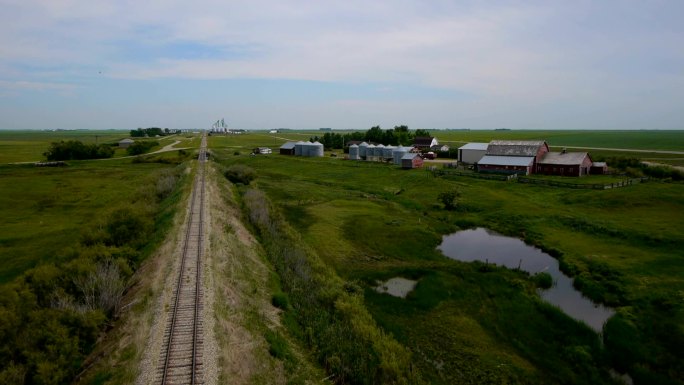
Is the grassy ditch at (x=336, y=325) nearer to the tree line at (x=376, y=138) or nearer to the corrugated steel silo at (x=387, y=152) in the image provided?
the corrugated steel silo at (x=387, y=152)

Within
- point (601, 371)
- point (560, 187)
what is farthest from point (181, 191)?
point (560, 187)

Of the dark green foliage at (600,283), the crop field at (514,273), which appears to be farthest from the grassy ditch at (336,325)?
the dark green foliage at (600,283)

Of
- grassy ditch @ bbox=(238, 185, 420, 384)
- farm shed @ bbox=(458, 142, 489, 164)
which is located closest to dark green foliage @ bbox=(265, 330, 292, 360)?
grassy ditch @ bbox=(238, 185, 420, 384)

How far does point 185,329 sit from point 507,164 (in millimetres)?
59501

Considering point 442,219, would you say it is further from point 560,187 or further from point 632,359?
point 632,359

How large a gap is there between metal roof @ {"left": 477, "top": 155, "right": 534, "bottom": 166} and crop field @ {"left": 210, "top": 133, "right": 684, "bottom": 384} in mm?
8999

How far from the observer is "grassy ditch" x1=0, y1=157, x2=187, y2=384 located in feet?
51.1

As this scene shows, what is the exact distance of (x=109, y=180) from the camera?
215 ft

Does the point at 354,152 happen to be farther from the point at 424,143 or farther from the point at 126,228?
the point at 126,228

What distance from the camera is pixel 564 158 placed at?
6400 cm

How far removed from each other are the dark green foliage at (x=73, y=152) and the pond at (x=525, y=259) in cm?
9473

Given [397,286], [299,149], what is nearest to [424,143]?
[299,149]

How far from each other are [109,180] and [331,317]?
5935cm

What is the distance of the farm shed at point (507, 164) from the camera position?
6425 cm
